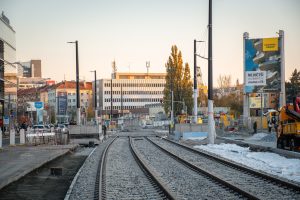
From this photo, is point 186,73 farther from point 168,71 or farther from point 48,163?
point 48,163

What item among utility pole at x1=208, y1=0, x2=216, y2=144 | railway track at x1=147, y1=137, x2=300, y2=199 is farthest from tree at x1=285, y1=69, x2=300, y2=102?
railway track at x1=147, y1=137, x2=300, y2=199

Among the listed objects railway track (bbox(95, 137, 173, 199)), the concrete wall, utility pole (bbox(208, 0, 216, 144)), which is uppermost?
utility pole (bbox(208, 0, 216, 144))

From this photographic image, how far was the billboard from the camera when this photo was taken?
185ft

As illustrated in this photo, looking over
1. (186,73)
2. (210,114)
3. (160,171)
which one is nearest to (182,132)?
(210,114)

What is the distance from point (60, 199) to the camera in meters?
13.4

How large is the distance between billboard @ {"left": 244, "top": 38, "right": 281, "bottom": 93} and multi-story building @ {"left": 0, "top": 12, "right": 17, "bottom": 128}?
3937cm

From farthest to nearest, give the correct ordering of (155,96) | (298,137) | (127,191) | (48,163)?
(155,96) → (298,137) → (48,163) → (127,191)

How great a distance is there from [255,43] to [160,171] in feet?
129

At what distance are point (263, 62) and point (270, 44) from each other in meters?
2.07

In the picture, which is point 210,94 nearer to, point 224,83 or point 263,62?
point 263,62

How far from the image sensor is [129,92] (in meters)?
194

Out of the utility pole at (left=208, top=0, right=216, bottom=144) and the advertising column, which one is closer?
the utility pole at (left=208, top=0, right=216, bottom=144)

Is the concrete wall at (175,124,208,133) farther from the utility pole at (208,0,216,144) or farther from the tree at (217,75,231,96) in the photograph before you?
the tree at (217,75,231,96)

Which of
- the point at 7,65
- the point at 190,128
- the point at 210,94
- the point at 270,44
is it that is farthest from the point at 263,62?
the point at 7,65
